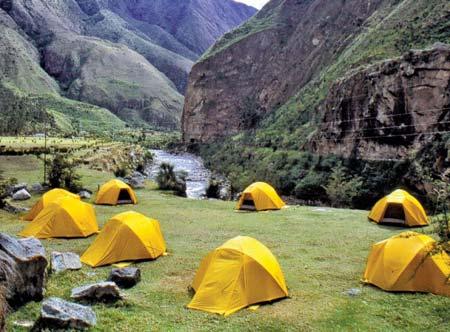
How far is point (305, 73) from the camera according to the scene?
102812 millimetres

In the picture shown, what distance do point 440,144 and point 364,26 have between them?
53229mm

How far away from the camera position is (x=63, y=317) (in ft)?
34.9

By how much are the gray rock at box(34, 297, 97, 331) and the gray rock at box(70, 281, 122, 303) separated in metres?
1.39

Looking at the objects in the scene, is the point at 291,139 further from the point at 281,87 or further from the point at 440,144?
the point at 281,87

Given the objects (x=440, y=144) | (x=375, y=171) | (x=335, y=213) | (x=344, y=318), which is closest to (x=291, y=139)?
(x=375, y=171)

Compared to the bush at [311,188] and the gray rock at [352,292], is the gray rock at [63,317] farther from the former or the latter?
the bush at [311,188]

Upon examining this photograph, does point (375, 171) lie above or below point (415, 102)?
below

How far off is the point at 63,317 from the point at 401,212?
18.5 m

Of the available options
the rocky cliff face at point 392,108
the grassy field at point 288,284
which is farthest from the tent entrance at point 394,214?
the rocky cliff face at point 392,108

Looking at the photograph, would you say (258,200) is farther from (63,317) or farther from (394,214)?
(63,317)

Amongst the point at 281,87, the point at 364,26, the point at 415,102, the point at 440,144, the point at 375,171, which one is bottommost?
the point at 375,171

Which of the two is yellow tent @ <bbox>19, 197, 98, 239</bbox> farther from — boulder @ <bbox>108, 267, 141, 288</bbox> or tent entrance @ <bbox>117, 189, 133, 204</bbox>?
tent entrance @ <bbox>117, 189, 133, 204</bbox>

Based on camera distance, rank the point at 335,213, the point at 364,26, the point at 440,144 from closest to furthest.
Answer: the point at 335,213 → the point at 440,144 → the point at 364,26

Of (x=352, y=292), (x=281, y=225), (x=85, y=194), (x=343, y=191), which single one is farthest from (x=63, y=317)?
(x=343, y=191)
